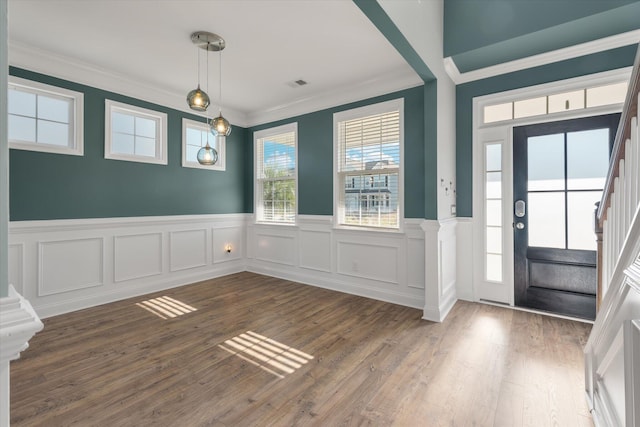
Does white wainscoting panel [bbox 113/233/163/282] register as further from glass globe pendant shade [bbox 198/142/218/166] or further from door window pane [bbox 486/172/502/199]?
door window pane [bbox 486/172/502/199]

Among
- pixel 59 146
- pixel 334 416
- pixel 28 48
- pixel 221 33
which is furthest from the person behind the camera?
pixel 59 146

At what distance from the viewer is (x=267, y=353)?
2539mm

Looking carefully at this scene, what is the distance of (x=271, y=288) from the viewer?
4.42 metres

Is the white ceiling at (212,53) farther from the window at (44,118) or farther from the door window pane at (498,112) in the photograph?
the door window pane at (498,112)

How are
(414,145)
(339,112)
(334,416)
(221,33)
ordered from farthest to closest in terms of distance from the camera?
(339,112) < (414,145) < (221,33) < (334,416)

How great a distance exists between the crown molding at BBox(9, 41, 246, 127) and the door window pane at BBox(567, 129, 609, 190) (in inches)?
196

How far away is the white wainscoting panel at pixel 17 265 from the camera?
3133mm

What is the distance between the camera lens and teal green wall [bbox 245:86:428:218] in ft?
12.0

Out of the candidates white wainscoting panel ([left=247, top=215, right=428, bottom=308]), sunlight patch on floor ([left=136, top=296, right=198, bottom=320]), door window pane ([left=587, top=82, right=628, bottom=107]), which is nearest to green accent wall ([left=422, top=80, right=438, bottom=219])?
white wainscoting panel ([left=247, top=215, right=428, bottom=308])

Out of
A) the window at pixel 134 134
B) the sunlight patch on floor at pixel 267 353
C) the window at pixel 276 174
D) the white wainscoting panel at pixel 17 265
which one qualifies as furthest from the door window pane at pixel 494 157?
the white wainscoting panel at pixel 17 265

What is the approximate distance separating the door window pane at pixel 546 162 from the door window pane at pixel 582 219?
0.61ft

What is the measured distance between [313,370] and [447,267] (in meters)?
2.05

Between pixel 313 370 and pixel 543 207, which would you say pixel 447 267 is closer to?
pixel 543 207

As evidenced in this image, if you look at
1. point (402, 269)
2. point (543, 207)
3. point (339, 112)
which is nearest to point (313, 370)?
point (402, 269)
